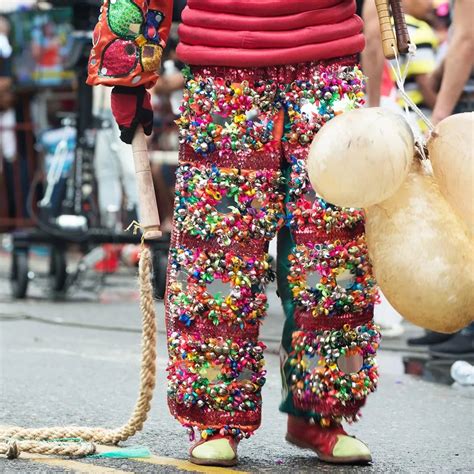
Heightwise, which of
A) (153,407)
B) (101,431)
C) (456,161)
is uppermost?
(456,161)

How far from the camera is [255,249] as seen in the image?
3717mm

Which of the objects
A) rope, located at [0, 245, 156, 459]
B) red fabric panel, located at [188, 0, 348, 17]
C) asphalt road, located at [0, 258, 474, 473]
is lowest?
asphalt road, located at [0, 258, 474, 473]

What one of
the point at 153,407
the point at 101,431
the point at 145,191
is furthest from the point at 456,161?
the point at 153,407

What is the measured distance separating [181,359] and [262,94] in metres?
0.75

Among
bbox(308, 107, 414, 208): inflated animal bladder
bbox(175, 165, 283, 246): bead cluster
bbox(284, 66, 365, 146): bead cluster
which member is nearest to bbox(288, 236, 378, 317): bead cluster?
bbox(175, 165, 283, 246): bead cluster

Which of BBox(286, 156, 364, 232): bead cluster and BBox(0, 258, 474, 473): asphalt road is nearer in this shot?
BBox(286, 156, 364, 232): bead cluster

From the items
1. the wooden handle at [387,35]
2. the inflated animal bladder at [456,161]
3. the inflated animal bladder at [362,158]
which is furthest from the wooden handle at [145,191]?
the inflated animal bladder at [456,161]

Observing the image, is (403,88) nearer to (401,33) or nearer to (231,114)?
(401,33)

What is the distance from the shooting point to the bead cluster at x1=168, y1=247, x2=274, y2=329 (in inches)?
146

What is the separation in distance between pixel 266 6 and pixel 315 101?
0.28 m

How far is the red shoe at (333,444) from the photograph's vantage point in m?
3.79

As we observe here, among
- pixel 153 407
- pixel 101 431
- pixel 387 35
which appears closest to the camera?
pixel 387 35

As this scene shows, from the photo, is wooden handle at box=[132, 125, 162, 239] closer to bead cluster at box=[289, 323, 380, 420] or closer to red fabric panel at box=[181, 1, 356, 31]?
red fabric panel at box=[181, 1, 356, 31]

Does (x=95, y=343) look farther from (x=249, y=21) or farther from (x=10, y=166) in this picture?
(x=10, y=166)
